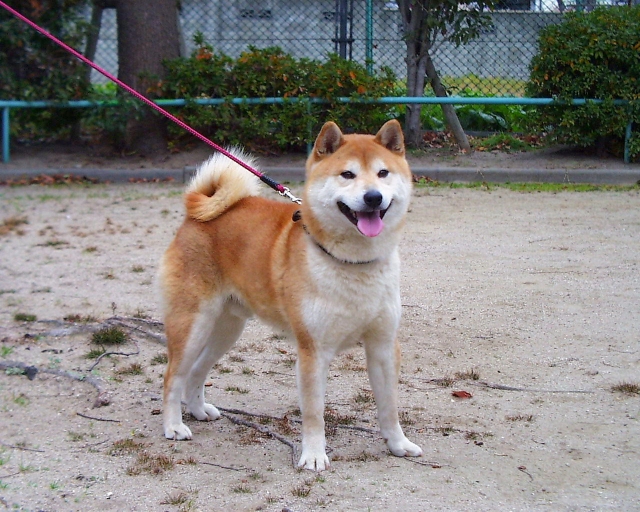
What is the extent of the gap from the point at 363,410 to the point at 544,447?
A: 0.94m

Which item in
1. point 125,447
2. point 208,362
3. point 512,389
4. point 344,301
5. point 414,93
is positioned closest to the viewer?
point 344,301

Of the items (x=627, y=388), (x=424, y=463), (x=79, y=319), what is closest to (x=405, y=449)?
(x=424, y=463)

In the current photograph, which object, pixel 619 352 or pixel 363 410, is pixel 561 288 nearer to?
pixel 619 352

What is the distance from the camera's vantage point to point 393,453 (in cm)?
372

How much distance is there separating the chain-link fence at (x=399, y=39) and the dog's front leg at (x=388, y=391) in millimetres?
7219

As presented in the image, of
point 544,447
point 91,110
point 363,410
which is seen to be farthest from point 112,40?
point 544,447

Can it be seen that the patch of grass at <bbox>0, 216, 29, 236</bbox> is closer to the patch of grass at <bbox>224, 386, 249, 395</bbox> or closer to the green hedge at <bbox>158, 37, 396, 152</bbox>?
the green hedge at <bbox>158, 37, 396, 152</bbox>

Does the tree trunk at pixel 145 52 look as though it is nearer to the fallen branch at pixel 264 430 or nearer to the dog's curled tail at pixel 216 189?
the dog's curled tail at pixel 216 189

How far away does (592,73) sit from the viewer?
9.70 meters

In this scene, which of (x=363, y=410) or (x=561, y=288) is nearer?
(x=363, y=410)

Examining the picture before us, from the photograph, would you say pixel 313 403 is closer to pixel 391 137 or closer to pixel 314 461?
pixel 314 461

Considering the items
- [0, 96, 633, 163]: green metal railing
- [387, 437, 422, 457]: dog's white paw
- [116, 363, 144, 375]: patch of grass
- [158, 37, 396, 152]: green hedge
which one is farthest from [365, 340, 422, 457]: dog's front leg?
[0, 96, 633, 163]: green metal railing

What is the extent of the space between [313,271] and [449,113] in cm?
733

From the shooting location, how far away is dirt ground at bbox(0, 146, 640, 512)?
132 inches
